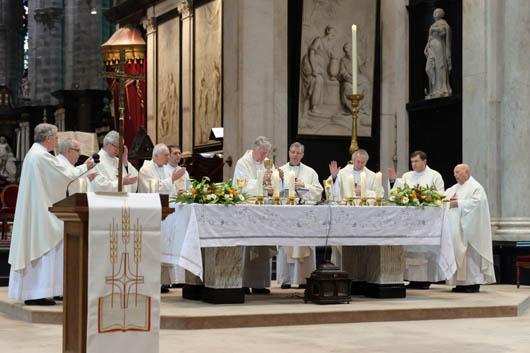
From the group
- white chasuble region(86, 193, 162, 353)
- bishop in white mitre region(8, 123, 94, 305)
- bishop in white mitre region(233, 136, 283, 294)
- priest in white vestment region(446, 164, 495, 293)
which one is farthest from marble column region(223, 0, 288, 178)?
white chasuble region(86, 193, 162, 353)

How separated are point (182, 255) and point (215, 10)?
8.59 metres

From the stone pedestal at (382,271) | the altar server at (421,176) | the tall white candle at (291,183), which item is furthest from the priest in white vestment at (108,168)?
the altar server at (421,176)

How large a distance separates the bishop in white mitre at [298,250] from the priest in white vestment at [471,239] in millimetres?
1669

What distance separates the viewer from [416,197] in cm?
930

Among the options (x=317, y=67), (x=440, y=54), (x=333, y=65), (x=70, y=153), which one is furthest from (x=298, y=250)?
(x=440, y=54)

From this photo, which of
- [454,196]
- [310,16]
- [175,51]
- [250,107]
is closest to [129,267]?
[454,196]

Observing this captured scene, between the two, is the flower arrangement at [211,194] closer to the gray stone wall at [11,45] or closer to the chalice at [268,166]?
the chalice at [268,166]

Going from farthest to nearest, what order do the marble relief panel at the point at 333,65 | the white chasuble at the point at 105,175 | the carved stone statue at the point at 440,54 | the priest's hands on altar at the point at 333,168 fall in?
1. the marble relief panel at the point at 333,65
2. the carved stone statue at the point at 440,54
3. the priest's hands on altar at the point at 333,168
4. the white chasuble at the point at 105,175

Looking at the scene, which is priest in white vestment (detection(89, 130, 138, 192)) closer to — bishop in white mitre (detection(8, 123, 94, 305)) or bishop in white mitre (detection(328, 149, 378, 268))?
bishop in white mitre (detection(8, 123, 94, 305))

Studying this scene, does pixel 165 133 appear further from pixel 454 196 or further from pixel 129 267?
pixel 129 267

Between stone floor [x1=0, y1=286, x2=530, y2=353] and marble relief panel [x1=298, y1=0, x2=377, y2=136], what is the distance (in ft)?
16.6

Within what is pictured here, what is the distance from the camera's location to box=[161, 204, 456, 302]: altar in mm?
8234

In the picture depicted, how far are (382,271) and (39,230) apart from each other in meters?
3.47

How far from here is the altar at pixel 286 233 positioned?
8234 mm
